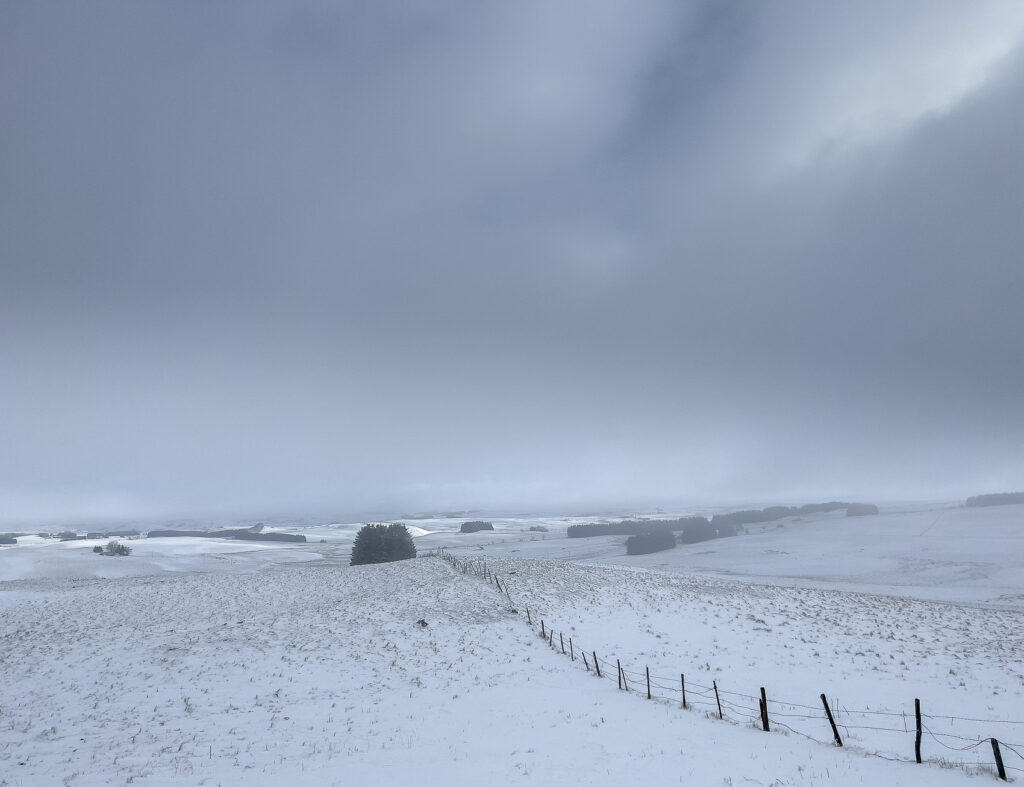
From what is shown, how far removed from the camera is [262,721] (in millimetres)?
15438

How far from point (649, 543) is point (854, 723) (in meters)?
78.0

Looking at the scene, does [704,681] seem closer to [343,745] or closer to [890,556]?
[343,745]

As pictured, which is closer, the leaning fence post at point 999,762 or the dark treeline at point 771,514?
the leaning fence post at point 999,762

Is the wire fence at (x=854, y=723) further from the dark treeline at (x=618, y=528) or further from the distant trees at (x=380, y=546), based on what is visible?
the dark treeline at (x=618, y=528)

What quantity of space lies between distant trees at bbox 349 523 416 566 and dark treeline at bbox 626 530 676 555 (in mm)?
41097

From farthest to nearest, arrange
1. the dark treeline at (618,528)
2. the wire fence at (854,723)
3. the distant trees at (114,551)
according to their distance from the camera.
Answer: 1. the dark treeline at (618,528)
2. the distant trees at (114,551)
3. the wire fence at (854,723)

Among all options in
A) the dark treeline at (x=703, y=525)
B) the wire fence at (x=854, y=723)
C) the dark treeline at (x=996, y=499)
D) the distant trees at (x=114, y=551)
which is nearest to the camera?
the wire fence at (x=854, y=723)

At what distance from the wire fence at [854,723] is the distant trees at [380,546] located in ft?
157

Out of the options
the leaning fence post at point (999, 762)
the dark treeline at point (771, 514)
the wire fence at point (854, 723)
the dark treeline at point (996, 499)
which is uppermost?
Result: the leaning fence post at point (999, 762)

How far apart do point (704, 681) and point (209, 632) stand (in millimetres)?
22618

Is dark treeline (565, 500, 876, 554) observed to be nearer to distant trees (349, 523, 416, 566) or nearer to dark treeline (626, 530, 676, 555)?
dark treeline (626, 530, 676, 555)

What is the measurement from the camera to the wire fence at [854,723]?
13.2 metres

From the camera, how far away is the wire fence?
43.3 feet

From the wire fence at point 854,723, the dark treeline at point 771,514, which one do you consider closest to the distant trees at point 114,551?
the wire fence at point 854,723
